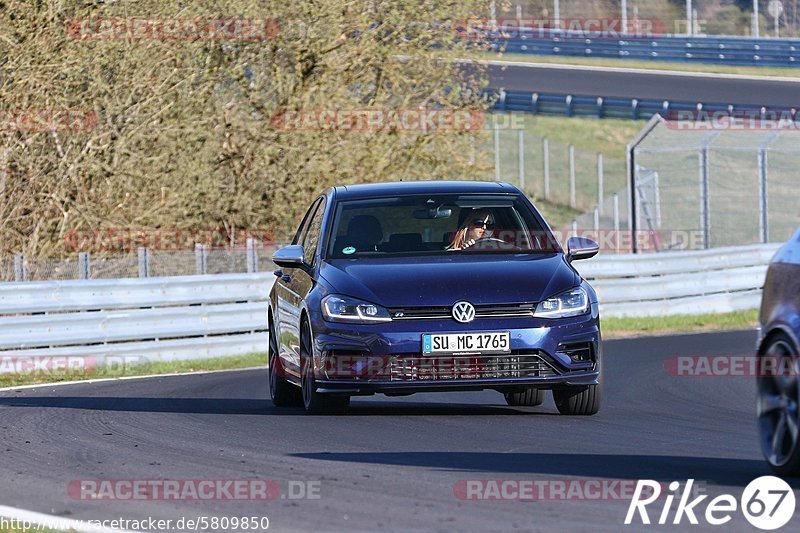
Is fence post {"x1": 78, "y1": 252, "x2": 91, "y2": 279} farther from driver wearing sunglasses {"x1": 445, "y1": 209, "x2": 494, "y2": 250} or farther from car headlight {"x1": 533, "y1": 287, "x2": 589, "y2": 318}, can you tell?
car headlight {"x1": 533, "y1": 287, "x2": 589, "y2": 318}

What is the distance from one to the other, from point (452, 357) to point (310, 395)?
1.25m

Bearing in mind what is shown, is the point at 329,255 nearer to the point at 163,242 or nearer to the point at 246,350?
the point at 246,350

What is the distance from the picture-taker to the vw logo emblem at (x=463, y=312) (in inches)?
410

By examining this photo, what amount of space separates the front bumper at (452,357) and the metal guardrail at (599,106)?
3154 centimetres

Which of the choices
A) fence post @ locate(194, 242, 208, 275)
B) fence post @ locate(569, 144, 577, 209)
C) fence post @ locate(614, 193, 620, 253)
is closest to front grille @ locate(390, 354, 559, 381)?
fence post @ locate(194, 242, 208, 275)

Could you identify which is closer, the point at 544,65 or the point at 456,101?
the point at 456,101

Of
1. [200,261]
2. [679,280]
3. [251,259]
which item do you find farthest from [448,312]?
[679,280]

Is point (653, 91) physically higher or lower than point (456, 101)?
lower

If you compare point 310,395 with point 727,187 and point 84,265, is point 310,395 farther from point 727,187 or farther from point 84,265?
point 727,187

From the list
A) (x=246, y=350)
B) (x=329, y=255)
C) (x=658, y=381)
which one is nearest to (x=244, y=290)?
(x=246, y=350)

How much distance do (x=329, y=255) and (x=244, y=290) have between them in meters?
9.51

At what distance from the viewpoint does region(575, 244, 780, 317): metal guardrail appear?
24531 millimetres

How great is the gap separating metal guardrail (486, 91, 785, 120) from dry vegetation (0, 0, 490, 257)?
14.2m

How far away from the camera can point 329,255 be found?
11.5m
